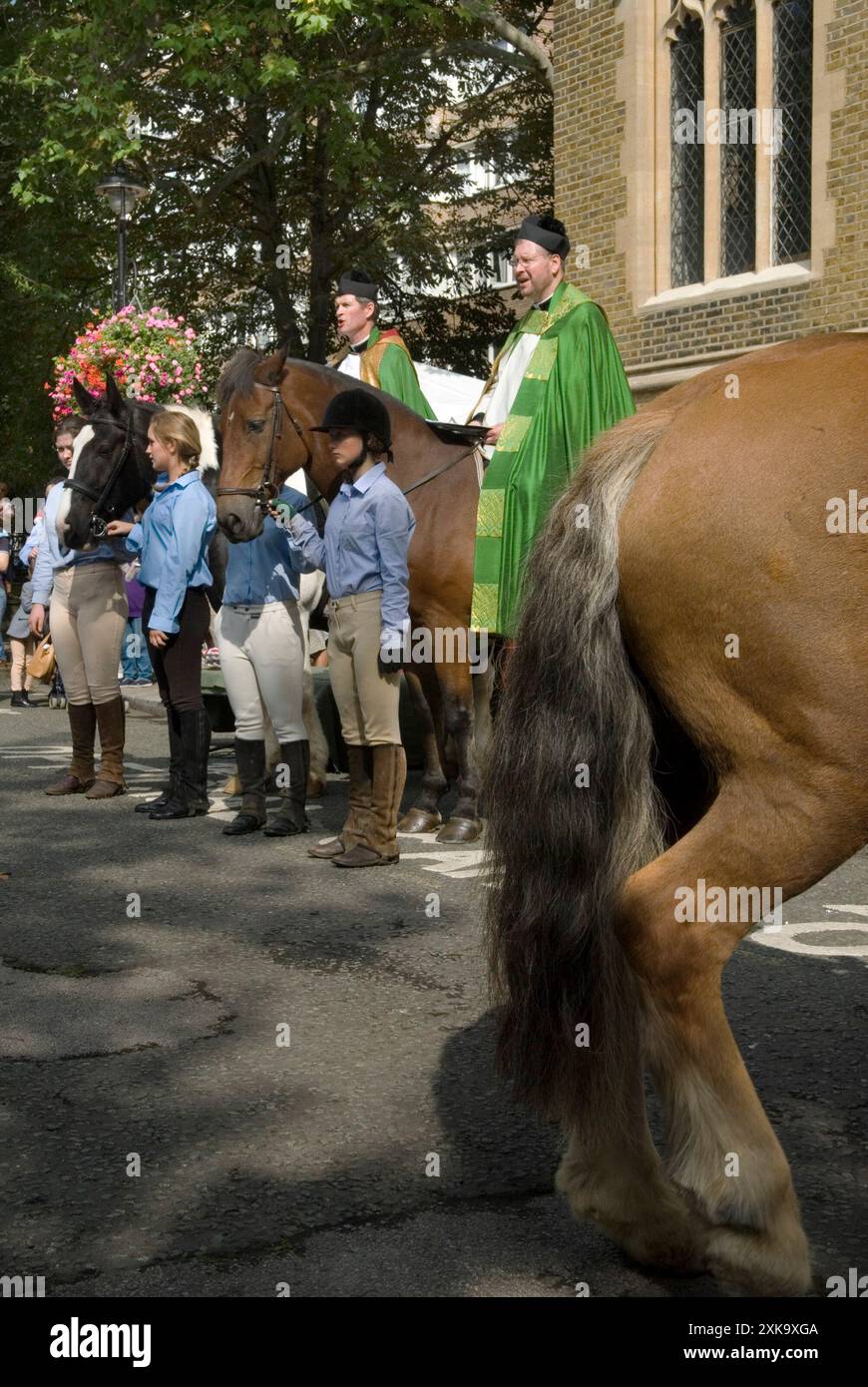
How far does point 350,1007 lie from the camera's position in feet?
17.7

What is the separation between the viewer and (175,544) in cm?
951

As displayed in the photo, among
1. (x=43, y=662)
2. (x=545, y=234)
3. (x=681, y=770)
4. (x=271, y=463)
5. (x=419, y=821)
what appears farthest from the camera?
(x=43, y=662)

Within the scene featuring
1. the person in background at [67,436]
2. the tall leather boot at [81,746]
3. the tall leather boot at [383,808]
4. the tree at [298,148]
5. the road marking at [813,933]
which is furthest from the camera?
the tree at [298,148]

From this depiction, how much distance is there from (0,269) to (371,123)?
7.82 m

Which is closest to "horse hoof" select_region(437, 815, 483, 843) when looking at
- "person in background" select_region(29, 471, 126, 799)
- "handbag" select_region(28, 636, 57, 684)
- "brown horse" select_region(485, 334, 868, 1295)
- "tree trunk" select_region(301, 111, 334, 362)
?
"person in background" select_region(29, 471, 126, 799)

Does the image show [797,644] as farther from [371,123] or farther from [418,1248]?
[371,123]

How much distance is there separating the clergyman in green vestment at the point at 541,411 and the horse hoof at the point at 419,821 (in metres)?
1.77

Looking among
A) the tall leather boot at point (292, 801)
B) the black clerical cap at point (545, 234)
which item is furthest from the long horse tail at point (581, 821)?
the tall leather boot at point (292, 801)

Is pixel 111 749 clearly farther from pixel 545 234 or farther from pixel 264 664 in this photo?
pixel 545 234

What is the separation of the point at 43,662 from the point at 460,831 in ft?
30.1

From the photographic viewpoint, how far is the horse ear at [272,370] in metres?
8.78

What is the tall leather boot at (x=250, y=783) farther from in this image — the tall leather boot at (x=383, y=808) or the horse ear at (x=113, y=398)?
the horse ear at (x=113, y=398)

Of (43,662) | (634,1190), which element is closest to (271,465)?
(634,1190)
